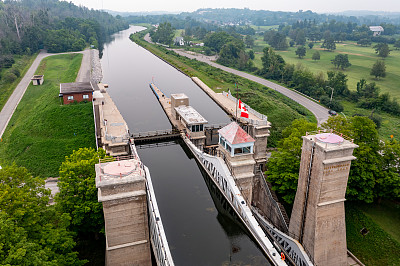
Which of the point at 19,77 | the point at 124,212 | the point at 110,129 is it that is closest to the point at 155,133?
the point at 110,129

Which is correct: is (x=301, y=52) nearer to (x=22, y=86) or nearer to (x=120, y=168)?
(x=22, y=86)

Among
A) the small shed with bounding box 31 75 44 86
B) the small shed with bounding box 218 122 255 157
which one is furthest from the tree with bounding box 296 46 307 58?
the small shed with bounding box 218 122 255 157

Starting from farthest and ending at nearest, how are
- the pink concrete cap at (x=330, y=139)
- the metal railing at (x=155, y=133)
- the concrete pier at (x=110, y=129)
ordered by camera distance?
the metal railing at (x=155, y=133) → the concrete pier at (x=110, y=129) → the pink concrete cap at (x=330, y=139)

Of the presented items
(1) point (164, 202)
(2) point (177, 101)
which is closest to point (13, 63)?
(2) point (177, 101)

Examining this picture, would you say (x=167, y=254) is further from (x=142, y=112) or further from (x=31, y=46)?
(x=31, y=46)

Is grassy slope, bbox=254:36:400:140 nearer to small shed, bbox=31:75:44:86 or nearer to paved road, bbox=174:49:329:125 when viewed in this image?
paved road, bbox=174:49:329:125

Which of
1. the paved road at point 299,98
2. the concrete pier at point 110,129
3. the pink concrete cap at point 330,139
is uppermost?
the pink concrete cap at point 330,139

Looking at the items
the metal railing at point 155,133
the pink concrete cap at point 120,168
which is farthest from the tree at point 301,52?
the pink concrete cap at point 120,168

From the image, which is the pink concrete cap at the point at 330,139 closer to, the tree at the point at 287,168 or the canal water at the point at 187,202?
the tree at the point at 287,168
